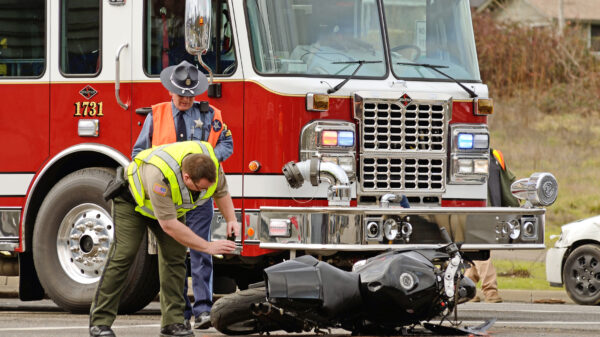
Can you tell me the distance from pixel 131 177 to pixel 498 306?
18.3ft

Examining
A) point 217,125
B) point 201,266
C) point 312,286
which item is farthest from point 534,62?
point 312,286

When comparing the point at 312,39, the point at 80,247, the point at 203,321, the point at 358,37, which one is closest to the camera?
the point at 203,321

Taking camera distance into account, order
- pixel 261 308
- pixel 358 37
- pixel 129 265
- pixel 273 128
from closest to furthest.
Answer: pixel 261 308
pixel 129 265
pixel 273 128
pixel 358 37

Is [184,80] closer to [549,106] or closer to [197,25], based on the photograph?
[197,25]

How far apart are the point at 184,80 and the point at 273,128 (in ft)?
2.91

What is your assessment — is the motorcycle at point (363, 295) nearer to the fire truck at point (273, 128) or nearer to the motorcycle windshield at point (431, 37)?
the fire truck at point (273, 128)

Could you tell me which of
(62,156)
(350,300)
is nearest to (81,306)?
(62,156)

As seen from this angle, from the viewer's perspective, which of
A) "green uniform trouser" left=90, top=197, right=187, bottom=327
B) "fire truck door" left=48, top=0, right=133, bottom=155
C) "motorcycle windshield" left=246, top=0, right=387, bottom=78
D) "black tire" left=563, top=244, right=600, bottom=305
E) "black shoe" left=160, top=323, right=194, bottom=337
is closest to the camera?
"green uniform trouser" left=90, top=197, right=187, bottom=327

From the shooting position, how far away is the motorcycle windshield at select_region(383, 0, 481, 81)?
10648mm

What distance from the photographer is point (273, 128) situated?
10.0 metres

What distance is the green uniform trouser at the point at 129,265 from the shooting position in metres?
8.39

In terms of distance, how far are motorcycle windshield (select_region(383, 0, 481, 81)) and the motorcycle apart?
235 centimetres

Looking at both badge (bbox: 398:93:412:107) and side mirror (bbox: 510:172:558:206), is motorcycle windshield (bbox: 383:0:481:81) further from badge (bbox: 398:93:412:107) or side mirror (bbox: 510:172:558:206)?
side mirror (bbox: 510:172:558:206)

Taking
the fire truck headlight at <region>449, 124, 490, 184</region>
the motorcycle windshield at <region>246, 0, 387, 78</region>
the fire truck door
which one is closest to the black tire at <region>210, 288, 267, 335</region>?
the motorcycle windshield at <region>246, 0, 387, 78</region>
